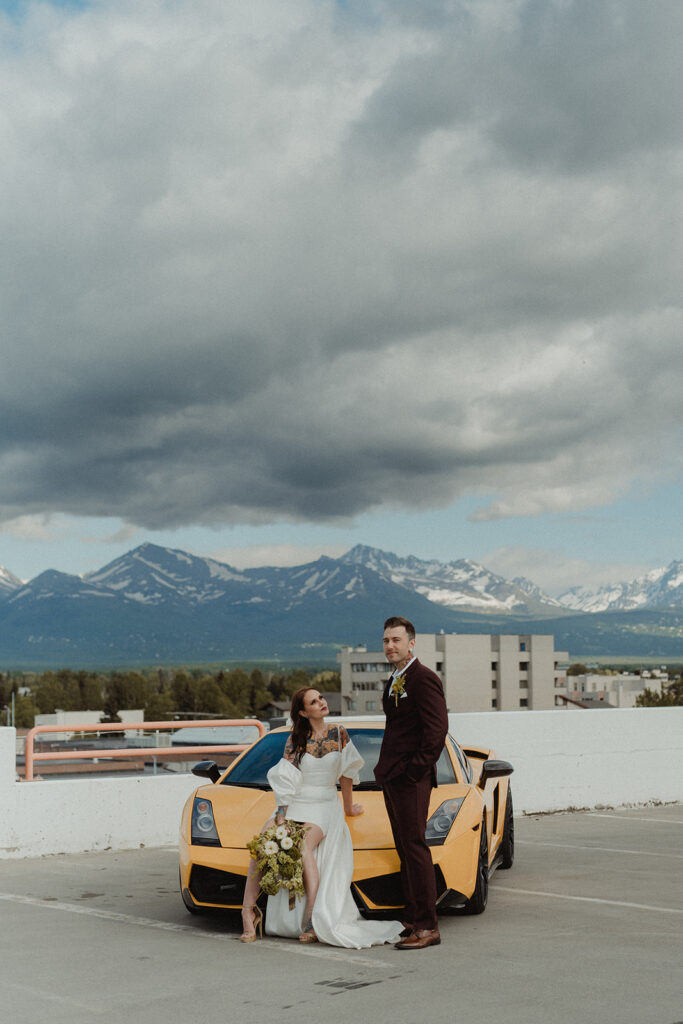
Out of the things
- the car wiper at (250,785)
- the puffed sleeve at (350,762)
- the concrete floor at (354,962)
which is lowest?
the concrete floor at (354,962)

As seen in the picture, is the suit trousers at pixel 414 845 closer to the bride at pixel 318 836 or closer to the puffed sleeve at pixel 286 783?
the bride at pixel 318 836

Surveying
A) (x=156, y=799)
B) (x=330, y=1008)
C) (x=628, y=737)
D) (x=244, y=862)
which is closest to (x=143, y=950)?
(x=244, y=862)

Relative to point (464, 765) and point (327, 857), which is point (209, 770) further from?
point (464, 765)

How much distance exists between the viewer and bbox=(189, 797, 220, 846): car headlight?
816 centimetres

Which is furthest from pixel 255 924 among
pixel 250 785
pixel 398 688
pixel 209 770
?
pixel 398 688

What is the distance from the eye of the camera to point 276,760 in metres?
9.11

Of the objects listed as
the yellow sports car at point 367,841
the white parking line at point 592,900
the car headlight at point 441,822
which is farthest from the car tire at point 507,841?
the car headlight at point 441,822

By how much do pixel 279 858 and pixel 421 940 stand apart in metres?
0.98

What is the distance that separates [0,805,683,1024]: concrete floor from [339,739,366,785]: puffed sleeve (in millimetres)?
1082

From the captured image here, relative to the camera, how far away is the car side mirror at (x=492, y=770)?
9133mm

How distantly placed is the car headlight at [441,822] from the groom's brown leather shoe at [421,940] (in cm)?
63

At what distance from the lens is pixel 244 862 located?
795cm

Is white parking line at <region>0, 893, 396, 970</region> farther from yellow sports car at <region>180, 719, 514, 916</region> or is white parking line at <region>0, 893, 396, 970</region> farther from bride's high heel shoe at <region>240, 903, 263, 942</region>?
yellow sports car at <region>180, 719, 514, 916</region>

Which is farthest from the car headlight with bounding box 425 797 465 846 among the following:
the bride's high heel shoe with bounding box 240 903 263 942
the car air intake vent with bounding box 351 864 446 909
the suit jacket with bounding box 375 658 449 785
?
the bride's high heel shoe with bounding box 240 903 263 942
